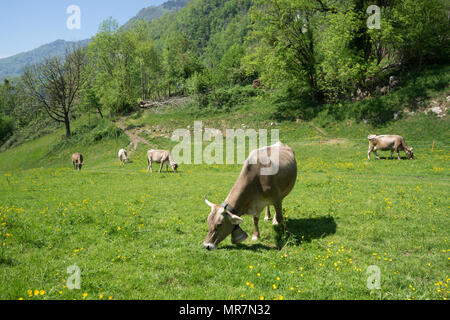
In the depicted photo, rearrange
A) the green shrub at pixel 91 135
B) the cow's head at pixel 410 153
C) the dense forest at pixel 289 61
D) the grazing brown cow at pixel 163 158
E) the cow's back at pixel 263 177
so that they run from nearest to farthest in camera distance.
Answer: the cow's back at pixel 263 177, the cow's head at pixel 410 153, the grazing brown cow at pixel 163 158, the dense forest at pixel 289 61, the green shrub at pixel 91 135

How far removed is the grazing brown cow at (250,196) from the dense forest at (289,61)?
2621 centimetres

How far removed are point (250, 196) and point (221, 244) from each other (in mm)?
1755

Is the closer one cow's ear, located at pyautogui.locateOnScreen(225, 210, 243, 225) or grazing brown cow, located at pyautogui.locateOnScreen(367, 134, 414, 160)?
cow's ear, located at pyautogui.locateOnScreen(225, 210, 243, 225)

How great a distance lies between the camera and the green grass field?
5.64 metres

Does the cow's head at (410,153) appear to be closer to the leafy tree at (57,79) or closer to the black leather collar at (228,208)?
the black leather collar at (228,208)

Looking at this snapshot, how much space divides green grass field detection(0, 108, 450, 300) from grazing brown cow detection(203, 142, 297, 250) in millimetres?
559

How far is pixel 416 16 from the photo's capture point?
3091 cm

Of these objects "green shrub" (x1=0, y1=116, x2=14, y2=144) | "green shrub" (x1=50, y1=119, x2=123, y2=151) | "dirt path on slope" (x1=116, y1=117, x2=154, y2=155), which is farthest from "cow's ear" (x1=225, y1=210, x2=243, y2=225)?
"green shrub" (x1=0, y1=116, x2=14, y2=144)

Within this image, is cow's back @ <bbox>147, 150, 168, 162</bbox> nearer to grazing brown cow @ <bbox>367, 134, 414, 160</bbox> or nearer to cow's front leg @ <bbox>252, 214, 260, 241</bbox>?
cow's front leg @ <bbox>252, 214, 260, 241</bbox>

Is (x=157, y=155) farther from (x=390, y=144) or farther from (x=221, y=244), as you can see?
(x=390, y=144)

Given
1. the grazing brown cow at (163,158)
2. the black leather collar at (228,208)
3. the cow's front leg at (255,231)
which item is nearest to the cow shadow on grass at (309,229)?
the cow's front leg at (255,231)

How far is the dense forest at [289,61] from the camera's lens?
102ft

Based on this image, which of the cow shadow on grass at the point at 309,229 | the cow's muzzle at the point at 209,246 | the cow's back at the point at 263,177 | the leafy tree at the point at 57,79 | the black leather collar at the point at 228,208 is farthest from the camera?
the leafy tree at the point at 57,79

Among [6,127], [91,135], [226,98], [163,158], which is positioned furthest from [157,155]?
[6,127]
